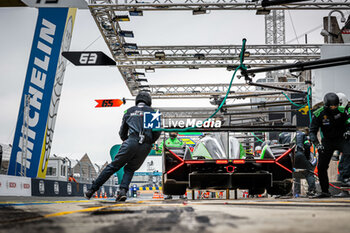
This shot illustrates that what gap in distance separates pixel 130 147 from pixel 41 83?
7164 millimetres

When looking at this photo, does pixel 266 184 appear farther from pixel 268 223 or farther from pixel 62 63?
pixel 62 63

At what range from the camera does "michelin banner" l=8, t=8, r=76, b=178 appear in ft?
41.0

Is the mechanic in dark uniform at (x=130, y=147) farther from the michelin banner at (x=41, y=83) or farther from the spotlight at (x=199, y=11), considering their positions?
the spotlight at (x=199, y=11)

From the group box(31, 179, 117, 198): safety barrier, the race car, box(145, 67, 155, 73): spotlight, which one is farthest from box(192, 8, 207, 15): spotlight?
the race car

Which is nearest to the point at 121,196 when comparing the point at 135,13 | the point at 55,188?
the point at 55,188

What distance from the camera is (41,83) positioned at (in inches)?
500

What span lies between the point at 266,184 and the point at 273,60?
12.4 m

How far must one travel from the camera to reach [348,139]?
718 cm

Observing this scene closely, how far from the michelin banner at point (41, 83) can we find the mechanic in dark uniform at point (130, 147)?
6.60 meters

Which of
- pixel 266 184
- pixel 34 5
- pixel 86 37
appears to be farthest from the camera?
pixel 86 37

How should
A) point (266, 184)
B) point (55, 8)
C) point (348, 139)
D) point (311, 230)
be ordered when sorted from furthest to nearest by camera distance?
1. point (55, 8)
2. point (348, 139)
3. point (266, 184)
4. point (311, 230)

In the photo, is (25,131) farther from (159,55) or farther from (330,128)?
(330,128)

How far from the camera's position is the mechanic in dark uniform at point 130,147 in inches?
252

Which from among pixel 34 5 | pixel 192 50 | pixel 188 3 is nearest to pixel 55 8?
pixel 34 5
